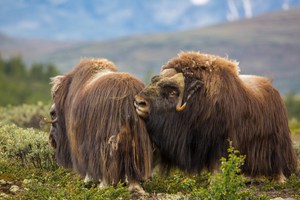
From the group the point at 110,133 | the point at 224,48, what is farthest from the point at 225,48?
the point at 110,133

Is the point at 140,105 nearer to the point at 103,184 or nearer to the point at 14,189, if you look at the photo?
the point at 103,184

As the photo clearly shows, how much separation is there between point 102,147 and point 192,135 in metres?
0.74

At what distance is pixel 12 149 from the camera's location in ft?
20.6

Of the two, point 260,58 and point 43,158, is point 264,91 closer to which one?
point 43,158

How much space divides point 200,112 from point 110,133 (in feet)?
2.37

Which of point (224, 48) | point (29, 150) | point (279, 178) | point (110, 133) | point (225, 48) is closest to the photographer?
point (110, 133)

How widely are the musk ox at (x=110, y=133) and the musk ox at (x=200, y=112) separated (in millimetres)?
127

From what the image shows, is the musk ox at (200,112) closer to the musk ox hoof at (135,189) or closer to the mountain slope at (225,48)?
the musk ox hoof at (135,189)

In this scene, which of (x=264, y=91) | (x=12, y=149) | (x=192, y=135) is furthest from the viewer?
(x=12, y=149)

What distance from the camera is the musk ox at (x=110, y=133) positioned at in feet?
16.2

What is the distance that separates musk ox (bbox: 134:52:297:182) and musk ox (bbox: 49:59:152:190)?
13 cm

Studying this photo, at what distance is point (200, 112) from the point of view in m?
5.21

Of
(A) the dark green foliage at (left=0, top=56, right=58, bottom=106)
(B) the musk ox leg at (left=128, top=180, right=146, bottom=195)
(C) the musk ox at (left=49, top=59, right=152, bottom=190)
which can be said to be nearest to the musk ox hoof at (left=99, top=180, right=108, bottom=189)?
(C) the musk ox at (left=49, top=59, right=152, bottom=190)

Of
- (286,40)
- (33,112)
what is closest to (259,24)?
Result: (286,40)
